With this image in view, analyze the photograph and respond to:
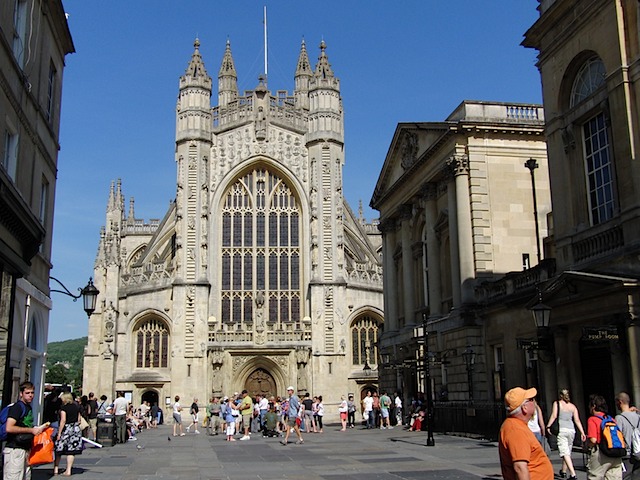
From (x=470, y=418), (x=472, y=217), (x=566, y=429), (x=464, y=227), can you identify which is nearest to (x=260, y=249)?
(x=464, y=227)

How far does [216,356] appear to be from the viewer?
43.7 m

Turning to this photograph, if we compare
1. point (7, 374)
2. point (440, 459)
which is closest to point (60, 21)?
point (7, 374)

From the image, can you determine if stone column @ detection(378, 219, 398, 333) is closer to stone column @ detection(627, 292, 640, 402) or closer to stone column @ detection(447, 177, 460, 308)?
stone column @ detection(447, 177, 460, 308)

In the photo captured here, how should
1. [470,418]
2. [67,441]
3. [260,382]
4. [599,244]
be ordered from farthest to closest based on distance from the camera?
1. [260,382]
2. [470,418]
3. [599,244]
4. [67,441]

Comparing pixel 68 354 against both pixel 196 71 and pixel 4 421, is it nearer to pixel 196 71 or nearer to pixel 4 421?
pixel 196 71

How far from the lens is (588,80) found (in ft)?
63.1

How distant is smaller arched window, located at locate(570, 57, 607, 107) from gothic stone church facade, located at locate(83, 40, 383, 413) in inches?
1047

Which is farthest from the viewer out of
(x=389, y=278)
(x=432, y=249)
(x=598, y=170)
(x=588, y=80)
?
(x=389, y=278)

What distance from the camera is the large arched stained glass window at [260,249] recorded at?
1823 inches

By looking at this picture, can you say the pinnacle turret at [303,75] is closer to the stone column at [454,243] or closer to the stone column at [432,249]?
the stone column at [432,249]

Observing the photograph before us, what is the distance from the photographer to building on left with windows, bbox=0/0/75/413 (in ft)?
43.4

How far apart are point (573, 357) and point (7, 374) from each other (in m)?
13.1

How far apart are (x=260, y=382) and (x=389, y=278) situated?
1310cm

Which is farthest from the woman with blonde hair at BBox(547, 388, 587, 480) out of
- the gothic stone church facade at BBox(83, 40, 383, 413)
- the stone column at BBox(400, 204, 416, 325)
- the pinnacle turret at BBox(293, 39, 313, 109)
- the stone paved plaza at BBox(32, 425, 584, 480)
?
the pinnacle turret at BBox(293, 39, 313, 109)
